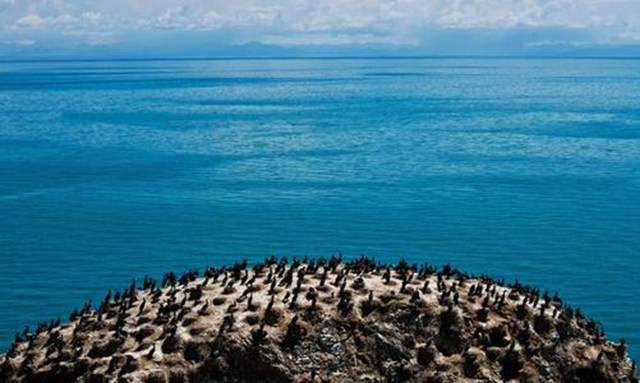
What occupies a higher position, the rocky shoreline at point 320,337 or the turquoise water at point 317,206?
the rocky shoreline at point 320,337

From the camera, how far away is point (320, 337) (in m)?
25.8


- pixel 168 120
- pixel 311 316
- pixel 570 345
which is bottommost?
pixel 168 120

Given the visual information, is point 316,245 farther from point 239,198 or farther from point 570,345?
point 570,345

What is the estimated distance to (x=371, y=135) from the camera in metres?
165

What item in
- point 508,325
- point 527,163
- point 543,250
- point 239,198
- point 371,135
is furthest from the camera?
point 371,135

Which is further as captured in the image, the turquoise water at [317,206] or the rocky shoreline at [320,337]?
the turquoise water at [317,206]

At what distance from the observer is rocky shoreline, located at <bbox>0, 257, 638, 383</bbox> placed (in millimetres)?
24641

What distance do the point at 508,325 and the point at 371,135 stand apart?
5439 inches

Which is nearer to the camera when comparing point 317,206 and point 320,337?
point 320,337

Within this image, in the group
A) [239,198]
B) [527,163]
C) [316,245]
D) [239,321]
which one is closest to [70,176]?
[239,198]

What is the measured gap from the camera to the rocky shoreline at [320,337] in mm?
24641

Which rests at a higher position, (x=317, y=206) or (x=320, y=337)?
(x=320, y=337)

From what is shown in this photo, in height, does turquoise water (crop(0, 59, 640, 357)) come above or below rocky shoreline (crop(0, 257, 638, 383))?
below

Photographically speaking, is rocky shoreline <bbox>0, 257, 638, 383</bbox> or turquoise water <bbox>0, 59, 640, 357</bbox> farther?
turquoise water <bbox>0, 59, 640, 357</bbox>
